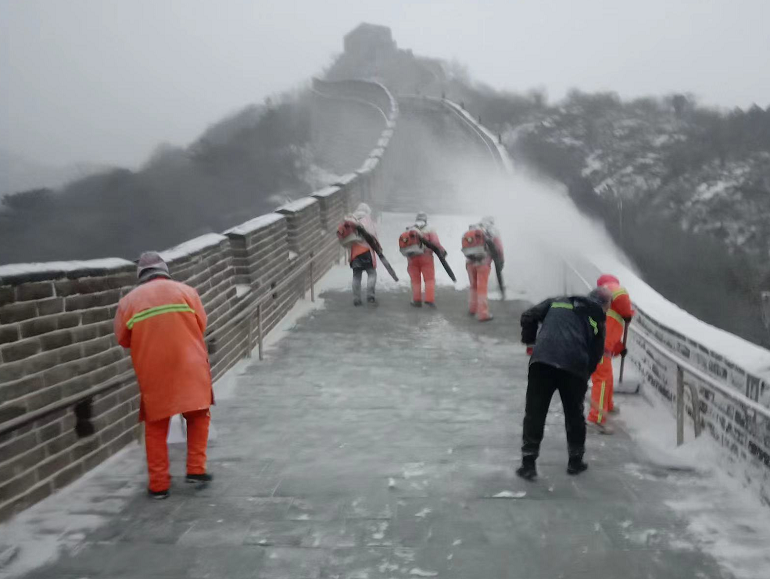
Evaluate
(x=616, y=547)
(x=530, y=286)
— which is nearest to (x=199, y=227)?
(x=530, y=286)

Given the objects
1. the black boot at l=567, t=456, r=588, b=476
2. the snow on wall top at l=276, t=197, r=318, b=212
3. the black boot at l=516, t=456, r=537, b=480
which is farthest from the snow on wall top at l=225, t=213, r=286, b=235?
the black boot at l=567, t=456, r=588, b=476

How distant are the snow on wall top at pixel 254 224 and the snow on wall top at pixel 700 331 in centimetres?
447

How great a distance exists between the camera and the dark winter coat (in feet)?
16.2

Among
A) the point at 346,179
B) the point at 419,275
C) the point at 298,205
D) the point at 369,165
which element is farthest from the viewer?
the point at 369,165

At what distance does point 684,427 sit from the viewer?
19.6ft

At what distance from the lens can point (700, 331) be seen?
610 cm

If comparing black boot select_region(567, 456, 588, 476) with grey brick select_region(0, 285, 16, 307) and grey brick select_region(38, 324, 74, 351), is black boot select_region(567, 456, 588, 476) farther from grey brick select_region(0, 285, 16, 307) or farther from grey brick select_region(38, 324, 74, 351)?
grey brick select_region(0, 285, 16, 307)

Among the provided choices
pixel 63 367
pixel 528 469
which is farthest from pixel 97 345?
pixel 528 469

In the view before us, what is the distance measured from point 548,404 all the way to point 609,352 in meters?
1.58

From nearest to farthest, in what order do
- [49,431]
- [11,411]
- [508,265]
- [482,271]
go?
[11,411] < [49,431] < [482,271] < [508,265]

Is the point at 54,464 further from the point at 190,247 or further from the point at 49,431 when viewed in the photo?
the point at 190,247

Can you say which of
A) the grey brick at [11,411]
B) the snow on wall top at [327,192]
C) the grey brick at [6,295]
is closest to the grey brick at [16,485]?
the grey brick at [11,411]

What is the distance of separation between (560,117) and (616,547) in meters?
74.7

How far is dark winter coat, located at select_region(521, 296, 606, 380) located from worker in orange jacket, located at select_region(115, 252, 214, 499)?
220 cm
